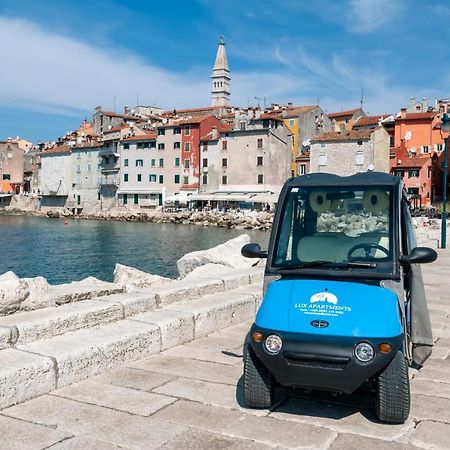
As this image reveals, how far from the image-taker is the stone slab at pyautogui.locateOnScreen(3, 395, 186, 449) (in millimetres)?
4035

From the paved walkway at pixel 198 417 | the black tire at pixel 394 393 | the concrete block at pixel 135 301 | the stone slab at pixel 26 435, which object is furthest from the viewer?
the concrete block at pixel 135 301

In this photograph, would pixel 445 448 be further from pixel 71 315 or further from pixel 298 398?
pixel 71 315

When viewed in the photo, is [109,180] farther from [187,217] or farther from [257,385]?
[257,385]

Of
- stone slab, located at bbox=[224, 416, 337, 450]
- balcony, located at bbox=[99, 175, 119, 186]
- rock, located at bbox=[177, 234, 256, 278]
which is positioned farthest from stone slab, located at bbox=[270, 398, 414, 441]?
balcony, located at bbox=[99, 175, 119, 186]

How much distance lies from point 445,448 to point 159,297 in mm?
4226

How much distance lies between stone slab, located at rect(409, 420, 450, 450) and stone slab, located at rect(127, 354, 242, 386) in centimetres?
172

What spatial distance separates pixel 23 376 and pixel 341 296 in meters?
2.63

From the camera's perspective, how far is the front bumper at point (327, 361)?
421 centimetres

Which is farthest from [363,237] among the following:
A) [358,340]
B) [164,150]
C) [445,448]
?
[164,150]

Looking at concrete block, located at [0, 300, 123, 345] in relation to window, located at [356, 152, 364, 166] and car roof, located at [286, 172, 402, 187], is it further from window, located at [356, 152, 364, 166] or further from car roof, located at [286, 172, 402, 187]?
window, located at [356, 152, 364, 166]

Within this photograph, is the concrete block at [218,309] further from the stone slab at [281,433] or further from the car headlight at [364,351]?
the car headlight at [364,351]

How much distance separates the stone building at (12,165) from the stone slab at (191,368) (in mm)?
108458

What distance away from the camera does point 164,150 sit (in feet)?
266

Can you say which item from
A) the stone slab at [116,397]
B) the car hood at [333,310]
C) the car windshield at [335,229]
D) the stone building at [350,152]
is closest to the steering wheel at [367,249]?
the car windshield at [335,229]
